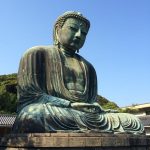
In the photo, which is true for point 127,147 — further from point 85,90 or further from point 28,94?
point 28,94

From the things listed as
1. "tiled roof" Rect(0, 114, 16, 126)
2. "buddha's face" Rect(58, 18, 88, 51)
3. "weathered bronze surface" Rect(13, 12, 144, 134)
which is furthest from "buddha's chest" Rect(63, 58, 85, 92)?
"tiled roof" Rect(0, 114, 16, 126)

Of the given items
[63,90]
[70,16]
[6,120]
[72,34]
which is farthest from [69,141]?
[6,120]

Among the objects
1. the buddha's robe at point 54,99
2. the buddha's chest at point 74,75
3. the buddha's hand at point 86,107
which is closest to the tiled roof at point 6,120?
the buddha's robe at point 54,99

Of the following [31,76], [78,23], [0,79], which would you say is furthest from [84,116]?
[0,79]

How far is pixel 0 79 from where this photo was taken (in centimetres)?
3719

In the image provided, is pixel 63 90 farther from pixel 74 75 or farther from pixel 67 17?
pixel 67 17

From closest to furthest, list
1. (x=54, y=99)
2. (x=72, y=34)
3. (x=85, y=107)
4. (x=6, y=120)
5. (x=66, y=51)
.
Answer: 1. (x=54, y=99)
2. (x=85, y=107)
3. (x=72, y=34)
4. (x=66, y=51)
5. (x=6, y=120)

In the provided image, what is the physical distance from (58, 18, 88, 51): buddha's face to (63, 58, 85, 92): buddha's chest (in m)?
0.36

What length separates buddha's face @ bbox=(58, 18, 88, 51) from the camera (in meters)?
8.35

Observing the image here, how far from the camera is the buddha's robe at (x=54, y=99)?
22.1 ft

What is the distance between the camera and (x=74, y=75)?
8.14 metres

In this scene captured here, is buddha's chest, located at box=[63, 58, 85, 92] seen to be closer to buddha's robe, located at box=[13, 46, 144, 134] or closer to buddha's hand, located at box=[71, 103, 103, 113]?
buddha's robe, located at box=[13, 46, 144, 134]

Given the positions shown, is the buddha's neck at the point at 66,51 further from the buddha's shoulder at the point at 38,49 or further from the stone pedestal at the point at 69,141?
the stone pedestal at the point at 69,141

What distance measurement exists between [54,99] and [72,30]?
1988 millimetres
